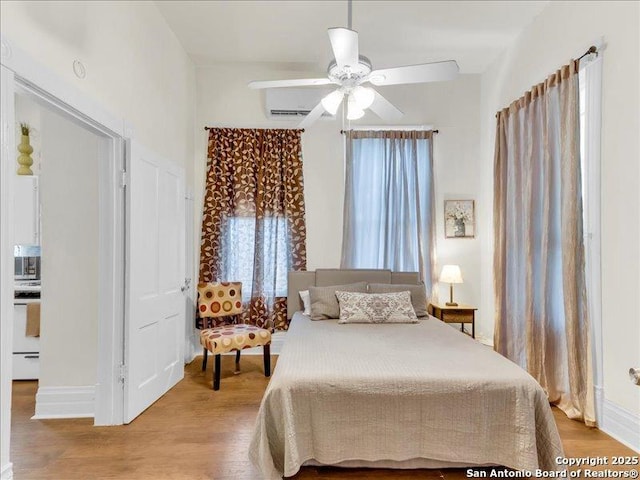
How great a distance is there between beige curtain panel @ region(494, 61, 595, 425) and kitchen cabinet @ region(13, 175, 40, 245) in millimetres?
4807

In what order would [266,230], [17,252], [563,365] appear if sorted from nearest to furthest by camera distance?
[563,365]
[17,252]
[266,230]

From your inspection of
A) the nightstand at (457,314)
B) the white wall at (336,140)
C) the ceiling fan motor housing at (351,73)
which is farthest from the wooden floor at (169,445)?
the ceiling fan motor housing at (351,73)

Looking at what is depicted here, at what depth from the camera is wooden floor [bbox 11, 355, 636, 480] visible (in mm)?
2070

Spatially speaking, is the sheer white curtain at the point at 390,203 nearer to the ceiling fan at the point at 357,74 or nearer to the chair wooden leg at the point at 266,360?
the chair wooden leg at the point at 266,360

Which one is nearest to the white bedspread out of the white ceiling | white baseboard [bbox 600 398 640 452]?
white baseboard [bbox 600 398 640 452]

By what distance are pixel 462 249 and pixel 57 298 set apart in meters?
4.10

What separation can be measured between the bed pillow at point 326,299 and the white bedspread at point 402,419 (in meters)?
1.49

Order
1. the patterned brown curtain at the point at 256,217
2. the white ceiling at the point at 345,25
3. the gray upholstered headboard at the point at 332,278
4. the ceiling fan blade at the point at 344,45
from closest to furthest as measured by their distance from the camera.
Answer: the ceiling fan blade at the point at 344,45
the white ceiling at the point at 345,25
the gray upholstered headboard at the point at 332,278
the patterned brown curtain at the point at 256,217

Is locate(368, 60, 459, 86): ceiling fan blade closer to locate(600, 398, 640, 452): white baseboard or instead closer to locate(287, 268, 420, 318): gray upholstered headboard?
locate(287, 268, 420, 318): gray upholstered headboard

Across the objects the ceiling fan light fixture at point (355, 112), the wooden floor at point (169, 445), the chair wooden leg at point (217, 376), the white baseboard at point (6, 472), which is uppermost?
the ceiling fan light fixture at point (355, 112)

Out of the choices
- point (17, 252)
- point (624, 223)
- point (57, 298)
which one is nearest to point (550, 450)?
point (624, 223)

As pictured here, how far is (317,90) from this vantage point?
4398mm

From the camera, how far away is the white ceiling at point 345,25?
3252 millimetres

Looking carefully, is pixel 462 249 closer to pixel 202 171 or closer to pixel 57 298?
pixel 202 171
